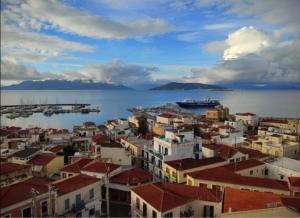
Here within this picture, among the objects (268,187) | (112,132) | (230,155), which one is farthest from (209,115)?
(268,187)

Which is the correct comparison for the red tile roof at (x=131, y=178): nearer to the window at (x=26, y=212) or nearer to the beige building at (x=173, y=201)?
the beige building at (x=173, y=201)

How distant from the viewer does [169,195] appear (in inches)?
222

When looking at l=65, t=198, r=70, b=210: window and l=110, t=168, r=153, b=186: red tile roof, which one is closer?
l=65, t=198, r=70, b=210: window

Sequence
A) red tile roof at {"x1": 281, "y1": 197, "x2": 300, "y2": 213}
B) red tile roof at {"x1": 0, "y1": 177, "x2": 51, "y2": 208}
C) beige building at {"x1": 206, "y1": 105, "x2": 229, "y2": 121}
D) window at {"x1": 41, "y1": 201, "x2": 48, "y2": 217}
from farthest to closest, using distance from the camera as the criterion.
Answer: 1. beige building at {"x1": 206, "y1": 105, "x2": 229, "y2": 121}
2. window at {"x1": 41, "y1": 201, "x2": 48, "y2": 217}
3. red tile roof at {"x1": 281, "y1": 197, "x2": 300, "y2": 213}
4. red tile roof at {"x1": 0, "y1": 177, "x2": 51, "y2": 208}

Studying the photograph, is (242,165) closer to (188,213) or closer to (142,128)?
(188,213)

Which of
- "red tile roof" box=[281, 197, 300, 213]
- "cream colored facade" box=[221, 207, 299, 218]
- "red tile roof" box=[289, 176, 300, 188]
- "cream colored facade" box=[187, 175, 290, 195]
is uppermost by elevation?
"cream colored facade" box=[221, 207, 299, 218]

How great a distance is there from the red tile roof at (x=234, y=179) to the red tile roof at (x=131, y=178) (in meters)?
1.14

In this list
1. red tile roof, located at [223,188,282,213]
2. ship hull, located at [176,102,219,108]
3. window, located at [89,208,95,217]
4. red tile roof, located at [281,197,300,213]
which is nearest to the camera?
red tile roof, located at [223,188,282,213]

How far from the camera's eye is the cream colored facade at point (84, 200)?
208 inches

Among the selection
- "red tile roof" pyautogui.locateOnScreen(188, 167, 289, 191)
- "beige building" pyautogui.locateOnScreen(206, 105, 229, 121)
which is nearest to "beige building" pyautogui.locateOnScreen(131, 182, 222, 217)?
"red tile roof" pyautogui.locateOnScreen(188, 167, 289, 191)

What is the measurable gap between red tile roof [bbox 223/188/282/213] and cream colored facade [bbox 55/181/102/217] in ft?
8.38

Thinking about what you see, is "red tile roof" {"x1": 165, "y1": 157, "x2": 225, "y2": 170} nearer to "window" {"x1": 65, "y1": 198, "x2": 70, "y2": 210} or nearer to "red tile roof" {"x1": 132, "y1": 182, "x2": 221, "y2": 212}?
"red tile roof" {"x1": 132, "y1": 182, "x2": 221, "y2": 212}

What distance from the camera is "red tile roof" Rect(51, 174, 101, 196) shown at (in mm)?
5482

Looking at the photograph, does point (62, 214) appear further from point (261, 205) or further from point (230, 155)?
point (230, 155)
